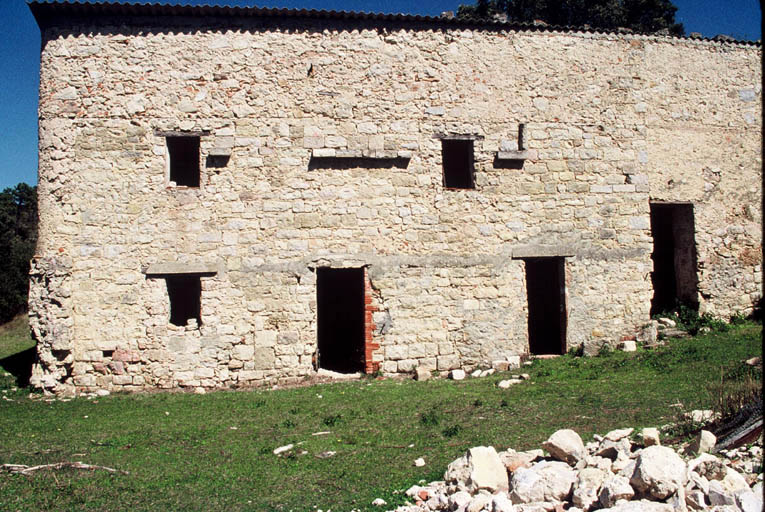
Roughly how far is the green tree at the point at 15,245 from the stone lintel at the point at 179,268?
58.8 feet

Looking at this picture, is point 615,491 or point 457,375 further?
point 457,375

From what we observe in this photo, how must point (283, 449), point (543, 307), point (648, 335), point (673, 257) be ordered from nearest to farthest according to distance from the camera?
1. point (283, 449)
2. point (648, 335)
3. point (673, 257)
4. point (543, 307)

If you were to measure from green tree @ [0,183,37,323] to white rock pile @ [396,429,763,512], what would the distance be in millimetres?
24477

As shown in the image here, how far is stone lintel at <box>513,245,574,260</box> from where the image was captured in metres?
10.6

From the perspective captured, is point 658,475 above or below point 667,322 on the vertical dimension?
below

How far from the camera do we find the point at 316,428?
7.31 meters

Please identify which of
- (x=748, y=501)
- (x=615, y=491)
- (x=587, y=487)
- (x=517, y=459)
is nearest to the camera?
(x=748, y=501)

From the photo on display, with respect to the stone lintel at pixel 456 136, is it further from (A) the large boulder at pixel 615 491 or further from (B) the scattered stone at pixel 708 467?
(A) the large boulder at pixel 615 491

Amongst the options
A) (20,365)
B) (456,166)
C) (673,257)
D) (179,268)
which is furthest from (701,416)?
(20,365)

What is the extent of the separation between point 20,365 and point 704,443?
13218 mm

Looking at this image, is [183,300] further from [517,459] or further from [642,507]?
[642,507]

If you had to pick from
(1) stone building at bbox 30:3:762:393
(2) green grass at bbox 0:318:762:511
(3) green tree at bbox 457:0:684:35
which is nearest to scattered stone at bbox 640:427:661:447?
(2) green grass at bbox 0:318:762:511

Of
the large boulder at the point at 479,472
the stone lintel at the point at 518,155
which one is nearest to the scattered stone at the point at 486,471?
the large boulder at the point at 479,472

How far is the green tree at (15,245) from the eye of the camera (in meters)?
23.4
